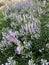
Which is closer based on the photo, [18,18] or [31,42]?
[31,42]

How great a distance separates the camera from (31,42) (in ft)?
8.13

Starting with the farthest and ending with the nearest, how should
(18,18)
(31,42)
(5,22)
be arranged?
1. (5,22)
2. (18,18)
3. (31,42)

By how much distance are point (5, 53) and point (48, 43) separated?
0.48 metres

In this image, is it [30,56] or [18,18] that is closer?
[30,56]

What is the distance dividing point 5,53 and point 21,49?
0.25 metres

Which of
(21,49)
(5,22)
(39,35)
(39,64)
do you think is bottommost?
(39,64)

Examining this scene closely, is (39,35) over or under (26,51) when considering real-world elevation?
over

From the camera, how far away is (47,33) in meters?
2.63

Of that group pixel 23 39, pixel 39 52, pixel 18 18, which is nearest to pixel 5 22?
pixel 18 18

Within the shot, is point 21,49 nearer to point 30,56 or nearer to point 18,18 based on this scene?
point 30,56

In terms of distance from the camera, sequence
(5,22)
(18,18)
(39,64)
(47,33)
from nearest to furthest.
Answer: (39,64) → (47,33) → (18,18) → (5,22)

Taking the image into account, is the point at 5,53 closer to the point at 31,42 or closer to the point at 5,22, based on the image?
the point at 31,42

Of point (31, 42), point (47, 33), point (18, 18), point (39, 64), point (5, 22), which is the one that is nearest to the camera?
point (39, 64)

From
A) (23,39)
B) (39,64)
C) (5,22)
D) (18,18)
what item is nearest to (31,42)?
(23,39)
